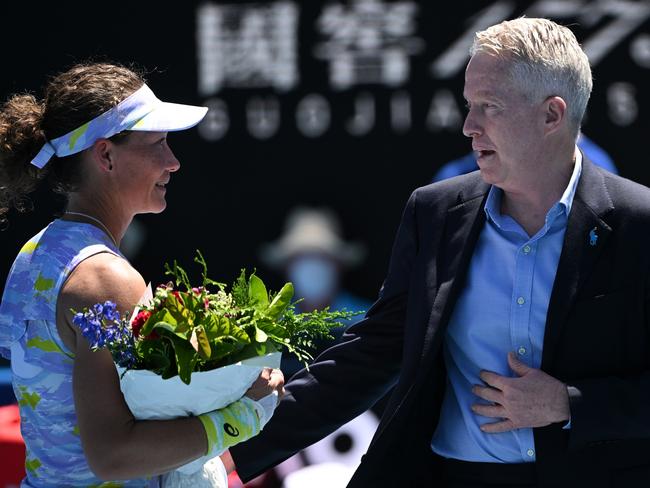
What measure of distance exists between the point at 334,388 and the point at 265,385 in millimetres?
506

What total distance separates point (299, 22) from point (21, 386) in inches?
108

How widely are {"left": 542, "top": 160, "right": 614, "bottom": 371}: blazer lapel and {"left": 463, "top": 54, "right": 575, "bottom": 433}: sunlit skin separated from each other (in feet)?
0.26

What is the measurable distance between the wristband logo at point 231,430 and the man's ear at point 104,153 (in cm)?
62

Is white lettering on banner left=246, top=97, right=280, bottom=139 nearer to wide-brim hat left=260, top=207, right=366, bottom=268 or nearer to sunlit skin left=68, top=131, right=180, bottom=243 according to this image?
wide-brim hat left=260, top=207, right=366, bottom=268

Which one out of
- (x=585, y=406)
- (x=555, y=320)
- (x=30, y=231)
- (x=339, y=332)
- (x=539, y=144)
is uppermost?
(x=539, y=144)

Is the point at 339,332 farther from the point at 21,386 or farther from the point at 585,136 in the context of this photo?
the point at 21,386

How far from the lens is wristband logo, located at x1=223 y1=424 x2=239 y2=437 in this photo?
2283 millimetres

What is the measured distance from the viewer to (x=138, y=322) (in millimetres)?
2172

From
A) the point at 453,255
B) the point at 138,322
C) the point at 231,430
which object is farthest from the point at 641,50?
the point at 138,322

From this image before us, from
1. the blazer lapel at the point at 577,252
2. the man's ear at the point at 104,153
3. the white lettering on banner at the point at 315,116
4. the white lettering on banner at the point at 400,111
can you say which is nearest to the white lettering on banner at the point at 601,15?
the white lettering on banner at the point at 400,111

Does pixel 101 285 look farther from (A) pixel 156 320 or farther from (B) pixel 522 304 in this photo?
(B) pixel 522 304

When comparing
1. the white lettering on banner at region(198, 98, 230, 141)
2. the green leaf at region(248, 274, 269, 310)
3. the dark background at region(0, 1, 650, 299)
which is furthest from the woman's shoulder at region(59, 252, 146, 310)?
the white lettering on banner at region(198, 98, 230, 141)

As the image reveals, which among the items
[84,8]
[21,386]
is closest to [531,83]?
[21,386]

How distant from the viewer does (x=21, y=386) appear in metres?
2.35
